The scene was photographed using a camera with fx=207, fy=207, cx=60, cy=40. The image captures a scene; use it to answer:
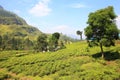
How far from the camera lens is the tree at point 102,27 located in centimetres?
4959

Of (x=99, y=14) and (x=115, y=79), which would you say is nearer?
(x=115, y=79)

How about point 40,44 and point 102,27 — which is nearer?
point 102,27

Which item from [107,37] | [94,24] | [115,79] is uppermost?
[94,24]

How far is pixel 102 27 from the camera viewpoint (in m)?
50.4

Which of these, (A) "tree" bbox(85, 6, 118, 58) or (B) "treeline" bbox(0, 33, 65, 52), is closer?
(A) "tree" bbox(85, 6, 118, 58)

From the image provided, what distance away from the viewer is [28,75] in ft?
151

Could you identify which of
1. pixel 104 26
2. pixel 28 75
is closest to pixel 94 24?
pixel 104 26

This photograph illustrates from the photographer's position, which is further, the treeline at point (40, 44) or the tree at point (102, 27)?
the treeline at point (40, 44)

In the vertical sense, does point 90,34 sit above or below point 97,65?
above

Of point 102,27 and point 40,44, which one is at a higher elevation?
point 102,27

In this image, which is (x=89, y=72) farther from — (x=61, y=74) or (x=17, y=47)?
(x=17, y=47)

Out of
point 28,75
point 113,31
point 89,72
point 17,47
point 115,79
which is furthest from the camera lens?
point 17,47

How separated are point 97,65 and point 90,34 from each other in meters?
11.4

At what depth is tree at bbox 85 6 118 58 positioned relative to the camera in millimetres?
49594
